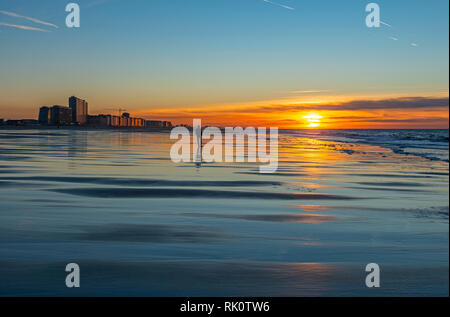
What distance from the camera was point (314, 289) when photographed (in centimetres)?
565

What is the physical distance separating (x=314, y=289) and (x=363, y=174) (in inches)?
528

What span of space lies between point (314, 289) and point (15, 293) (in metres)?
3.37

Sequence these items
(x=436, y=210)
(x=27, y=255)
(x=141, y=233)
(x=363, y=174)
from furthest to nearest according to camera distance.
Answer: (x=363, y=174)
(x=436, y=210)
(x=141, y=233)
(x=27, y=255)

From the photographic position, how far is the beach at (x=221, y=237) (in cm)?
581

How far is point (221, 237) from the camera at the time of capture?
8.09 metres

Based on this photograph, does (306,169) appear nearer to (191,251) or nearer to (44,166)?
(44,166)

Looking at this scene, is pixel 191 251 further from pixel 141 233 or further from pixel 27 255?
pixel 27 255

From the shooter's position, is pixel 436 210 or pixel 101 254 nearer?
pixel 101 254

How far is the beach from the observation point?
5.81 meters
